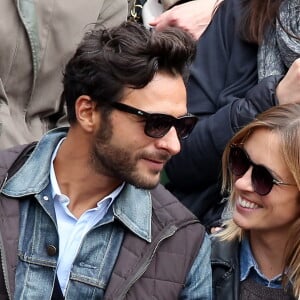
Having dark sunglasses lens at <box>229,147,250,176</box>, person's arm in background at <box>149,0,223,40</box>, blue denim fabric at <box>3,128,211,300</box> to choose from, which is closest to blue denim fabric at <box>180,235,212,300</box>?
blue denim fabric at <box>3,128,211,300</box>

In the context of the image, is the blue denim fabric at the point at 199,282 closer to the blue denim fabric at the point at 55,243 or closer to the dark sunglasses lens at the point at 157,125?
the blue denim fabric at the point at 55,243

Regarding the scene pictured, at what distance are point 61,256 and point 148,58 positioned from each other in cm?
68

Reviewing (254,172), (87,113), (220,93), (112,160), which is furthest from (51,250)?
(220,93)

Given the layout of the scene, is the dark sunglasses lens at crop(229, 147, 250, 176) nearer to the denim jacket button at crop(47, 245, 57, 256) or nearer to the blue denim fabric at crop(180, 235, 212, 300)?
the blue denim fabric at crop(180, 235, 212, 300)

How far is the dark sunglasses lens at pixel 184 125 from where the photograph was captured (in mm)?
2959

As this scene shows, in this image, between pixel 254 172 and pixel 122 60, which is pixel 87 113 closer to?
pixel 122 60

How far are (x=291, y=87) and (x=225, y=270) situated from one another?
642mm

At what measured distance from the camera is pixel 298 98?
122 inches

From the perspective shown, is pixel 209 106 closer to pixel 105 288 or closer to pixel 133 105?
pixel 133 105

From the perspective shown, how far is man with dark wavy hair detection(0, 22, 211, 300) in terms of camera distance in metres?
2.91

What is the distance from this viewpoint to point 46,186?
298 cm

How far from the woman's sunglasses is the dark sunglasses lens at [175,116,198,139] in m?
0.15

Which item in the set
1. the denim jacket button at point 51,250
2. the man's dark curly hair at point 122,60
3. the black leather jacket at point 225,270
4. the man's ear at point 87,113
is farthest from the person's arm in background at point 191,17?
the denim jacket button at point 51,250

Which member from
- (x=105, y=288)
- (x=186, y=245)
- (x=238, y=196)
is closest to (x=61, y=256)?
(x=105, y=288)
